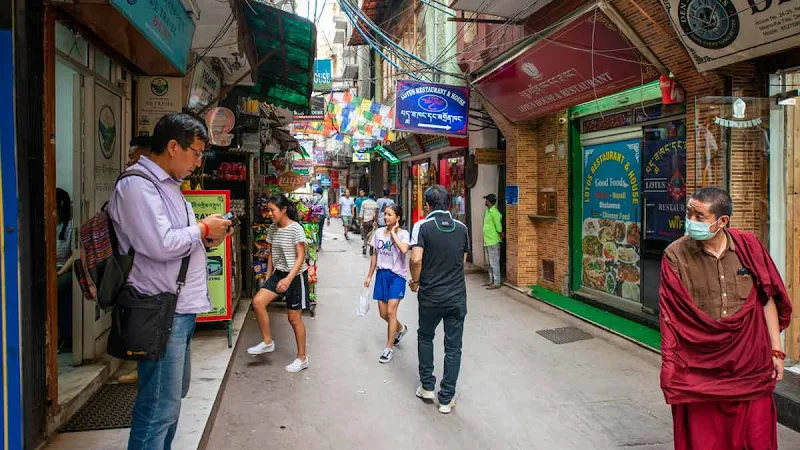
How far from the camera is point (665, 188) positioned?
7398mm

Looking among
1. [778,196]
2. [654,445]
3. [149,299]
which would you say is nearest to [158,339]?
[149,299]

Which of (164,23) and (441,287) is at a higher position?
(164,23)

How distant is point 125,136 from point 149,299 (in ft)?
12.5

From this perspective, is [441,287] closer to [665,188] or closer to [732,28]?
[732,28]

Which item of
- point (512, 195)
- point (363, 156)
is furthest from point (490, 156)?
point (363, 156)

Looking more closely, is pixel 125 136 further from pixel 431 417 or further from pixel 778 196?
pixel 778 196

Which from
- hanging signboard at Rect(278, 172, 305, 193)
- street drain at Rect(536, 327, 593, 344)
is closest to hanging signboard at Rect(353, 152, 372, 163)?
hanging signboard at Rect(278, 172, 305, 193)

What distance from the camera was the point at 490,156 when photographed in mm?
12352

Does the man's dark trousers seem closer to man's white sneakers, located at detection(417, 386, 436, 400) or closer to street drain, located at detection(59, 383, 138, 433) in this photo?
man's white sneakers, located at detection(417, 386, 436, 400)

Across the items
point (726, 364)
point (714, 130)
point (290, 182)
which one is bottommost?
point (726, 364)

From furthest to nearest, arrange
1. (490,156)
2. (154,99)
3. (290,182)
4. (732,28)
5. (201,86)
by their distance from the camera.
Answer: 1. (490,156)
2. (290,182)
3. (201,86)
4. (154,99)
5. (732,28)

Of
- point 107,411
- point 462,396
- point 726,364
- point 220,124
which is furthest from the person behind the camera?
point 220,124

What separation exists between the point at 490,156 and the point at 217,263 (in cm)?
759

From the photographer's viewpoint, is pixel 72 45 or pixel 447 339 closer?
pixel 72 45
